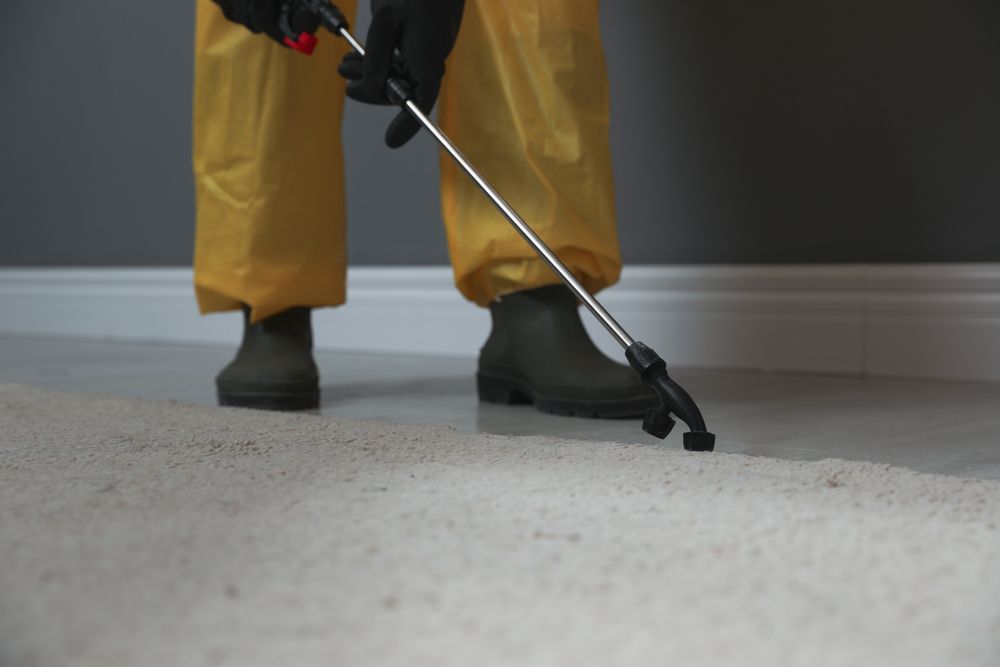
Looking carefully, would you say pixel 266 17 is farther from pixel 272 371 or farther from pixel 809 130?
pixel 809 130

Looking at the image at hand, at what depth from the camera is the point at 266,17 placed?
1213 millimetres

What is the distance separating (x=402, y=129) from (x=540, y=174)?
7.2 inches

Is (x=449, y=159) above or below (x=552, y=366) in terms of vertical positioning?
above

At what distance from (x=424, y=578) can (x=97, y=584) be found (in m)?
0.14

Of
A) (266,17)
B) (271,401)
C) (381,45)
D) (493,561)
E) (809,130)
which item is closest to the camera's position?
(493,561)

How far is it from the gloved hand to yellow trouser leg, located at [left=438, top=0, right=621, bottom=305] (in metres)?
0.18

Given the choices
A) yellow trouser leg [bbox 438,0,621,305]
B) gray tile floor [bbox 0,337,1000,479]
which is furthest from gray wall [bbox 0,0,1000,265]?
yellow trouser leg [bbox 438,0,621,305]

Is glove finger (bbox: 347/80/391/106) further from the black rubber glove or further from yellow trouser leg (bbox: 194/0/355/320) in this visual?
yellow trouser leg (bbox: 194/0/355/320)

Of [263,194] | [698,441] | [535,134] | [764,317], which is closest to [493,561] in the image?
[698,441]

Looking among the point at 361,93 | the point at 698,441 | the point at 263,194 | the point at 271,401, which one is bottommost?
the point at 271,401

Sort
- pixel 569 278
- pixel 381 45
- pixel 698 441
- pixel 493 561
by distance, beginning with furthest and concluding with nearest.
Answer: pixel 381 45, pixel 569 278, pixel 698 441, pixel 493 561

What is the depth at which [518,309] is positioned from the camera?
1.30 m

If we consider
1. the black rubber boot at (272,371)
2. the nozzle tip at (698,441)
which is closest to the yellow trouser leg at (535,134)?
the black rubber boot at (272,371)

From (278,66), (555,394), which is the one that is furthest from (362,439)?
(278,66)
